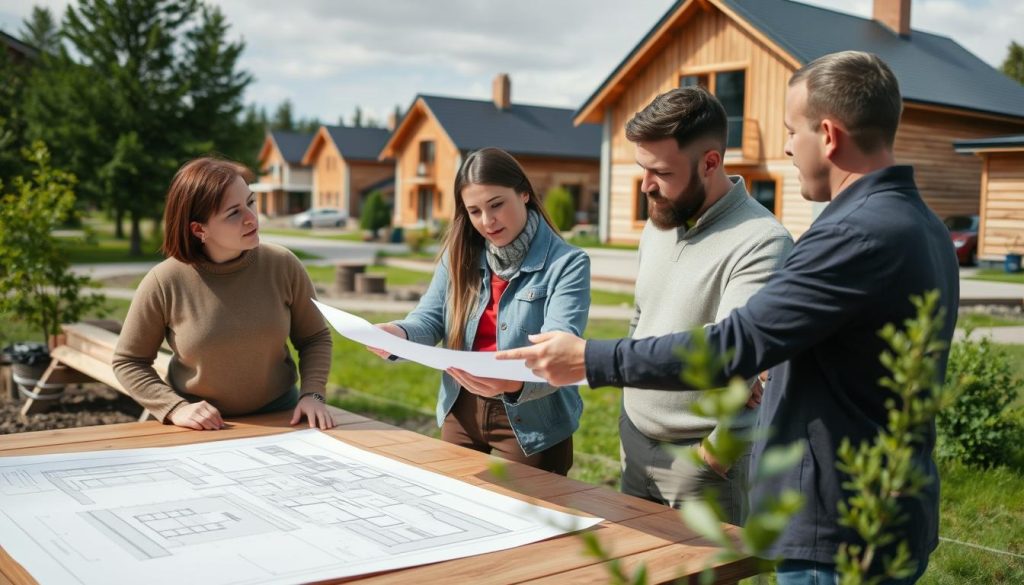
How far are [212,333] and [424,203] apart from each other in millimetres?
38749

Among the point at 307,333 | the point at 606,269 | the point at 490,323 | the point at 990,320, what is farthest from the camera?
the point at 606,269

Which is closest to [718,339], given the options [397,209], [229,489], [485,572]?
[485,572]

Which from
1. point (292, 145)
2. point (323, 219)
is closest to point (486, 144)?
point (323, 219)

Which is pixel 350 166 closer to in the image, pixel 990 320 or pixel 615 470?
pixel 990 320

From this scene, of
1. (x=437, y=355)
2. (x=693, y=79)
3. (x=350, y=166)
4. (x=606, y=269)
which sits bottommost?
(x=606, y=269)

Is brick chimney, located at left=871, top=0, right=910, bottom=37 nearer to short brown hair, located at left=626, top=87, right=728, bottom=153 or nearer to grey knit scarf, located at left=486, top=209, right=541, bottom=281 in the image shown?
grey knit scarf, located at left=486, top=209, right=541, bottom=281

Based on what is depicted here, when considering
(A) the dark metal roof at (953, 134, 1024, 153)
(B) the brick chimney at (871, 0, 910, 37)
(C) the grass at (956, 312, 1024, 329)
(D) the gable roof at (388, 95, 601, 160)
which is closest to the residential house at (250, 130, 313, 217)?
(D) the gable roof at (388, 95, 601, 160)

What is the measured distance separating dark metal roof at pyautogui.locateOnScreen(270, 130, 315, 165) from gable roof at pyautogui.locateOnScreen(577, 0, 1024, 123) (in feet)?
128

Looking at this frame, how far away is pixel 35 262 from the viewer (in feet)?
20.7

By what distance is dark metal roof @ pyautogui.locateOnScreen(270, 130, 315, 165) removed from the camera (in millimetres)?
59000

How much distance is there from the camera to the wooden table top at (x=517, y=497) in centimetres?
158

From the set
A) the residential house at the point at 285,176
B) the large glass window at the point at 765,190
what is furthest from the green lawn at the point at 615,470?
the residential house at the point at 285,176

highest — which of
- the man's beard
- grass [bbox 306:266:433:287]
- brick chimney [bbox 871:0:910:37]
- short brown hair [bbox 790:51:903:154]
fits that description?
brick chimney [bbox 871:0:910:37]

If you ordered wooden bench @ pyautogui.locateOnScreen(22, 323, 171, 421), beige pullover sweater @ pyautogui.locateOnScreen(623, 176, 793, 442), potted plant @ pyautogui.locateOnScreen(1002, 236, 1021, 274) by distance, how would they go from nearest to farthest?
beige pullover sweater @ pyautogui.locateOnScreen(623, 176, 793, 442), wooden bench @ pyautogui.locateOnScreen(22, 323, 171, 421), potted plant @ pyautogui.locateOnScreen(1002, 236, 1021, 274)
